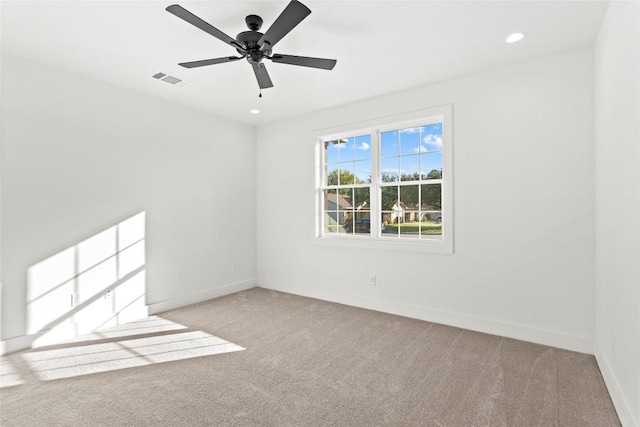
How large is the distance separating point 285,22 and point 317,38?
71cm

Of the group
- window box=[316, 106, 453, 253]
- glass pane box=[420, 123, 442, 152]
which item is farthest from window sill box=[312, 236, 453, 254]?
glass pane box=[420, 123, 442, 152]

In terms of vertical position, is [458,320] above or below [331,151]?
below

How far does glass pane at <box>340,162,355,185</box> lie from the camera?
15.1 ft

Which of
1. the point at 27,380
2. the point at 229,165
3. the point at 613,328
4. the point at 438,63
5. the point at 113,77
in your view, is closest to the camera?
the point at 613,328

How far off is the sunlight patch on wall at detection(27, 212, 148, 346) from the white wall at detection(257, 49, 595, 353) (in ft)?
9.14

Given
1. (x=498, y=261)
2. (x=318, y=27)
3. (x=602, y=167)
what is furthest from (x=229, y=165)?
(x=602, y=167)

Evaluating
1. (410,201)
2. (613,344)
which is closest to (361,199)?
(410,201)

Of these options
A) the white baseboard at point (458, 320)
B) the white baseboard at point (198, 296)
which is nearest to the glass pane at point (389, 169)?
the white baseboard at point (458, 320)

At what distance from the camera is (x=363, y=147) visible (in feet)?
14.7

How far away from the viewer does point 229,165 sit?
5004 mm

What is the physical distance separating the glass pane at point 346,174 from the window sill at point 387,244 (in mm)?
819

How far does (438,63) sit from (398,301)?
273 cm

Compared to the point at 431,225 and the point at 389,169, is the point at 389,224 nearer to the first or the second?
the point at 431,225

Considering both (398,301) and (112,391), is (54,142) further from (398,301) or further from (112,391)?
(398,301)
